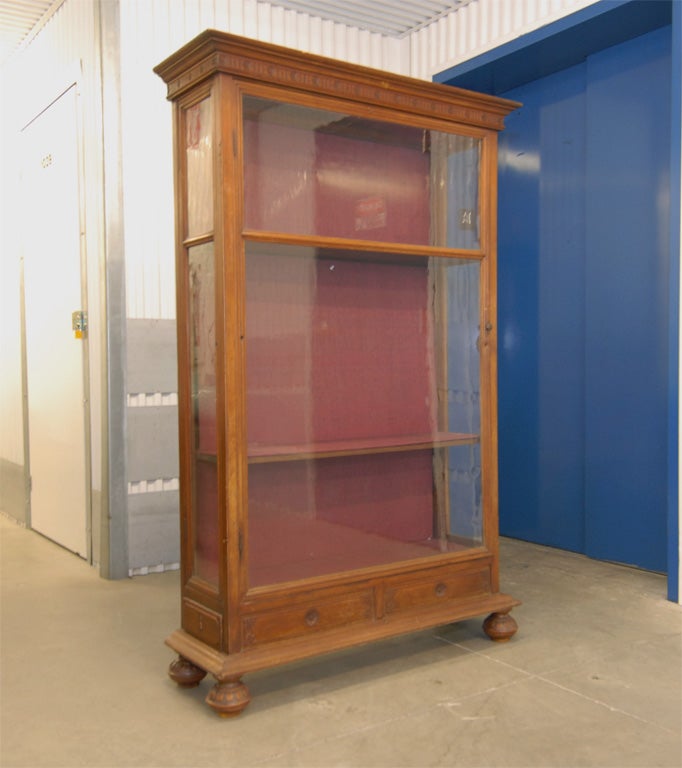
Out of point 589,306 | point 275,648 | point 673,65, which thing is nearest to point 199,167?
point 275,648

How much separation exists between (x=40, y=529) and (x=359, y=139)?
168 inches

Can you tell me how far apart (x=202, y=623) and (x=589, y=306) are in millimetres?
3367

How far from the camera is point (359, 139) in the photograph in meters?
3.79

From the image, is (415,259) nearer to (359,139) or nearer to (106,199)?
(359,139)

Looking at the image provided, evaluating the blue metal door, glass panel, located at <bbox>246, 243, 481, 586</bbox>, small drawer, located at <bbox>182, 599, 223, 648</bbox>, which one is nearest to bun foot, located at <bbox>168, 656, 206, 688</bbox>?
small drawer, located at <bbox>182, 599, 223, 648</bbox>

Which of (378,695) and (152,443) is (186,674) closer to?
(378,695)

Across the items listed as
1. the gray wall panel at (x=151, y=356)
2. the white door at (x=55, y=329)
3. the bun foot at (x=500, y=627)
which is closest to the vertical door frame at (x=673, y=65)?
the bun foot at (x=500, y=627)

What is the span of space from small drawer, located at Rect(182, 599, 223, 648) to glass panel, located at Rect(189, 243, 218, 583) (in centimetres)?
13

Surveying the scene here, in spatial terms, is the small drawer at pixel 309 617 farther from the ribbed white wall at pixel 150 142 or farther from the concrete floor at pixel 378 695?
the ribbed white wall at pixel 150 142

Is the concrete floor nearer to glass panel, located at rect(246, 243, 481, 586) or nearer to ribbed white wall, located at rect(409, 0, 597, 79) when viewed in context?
glass panel, located at rect(246, 243, 481, 586)

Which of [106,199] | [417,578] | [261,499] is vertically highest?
[106,199]

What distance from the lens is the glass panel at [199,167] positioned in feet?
11.0

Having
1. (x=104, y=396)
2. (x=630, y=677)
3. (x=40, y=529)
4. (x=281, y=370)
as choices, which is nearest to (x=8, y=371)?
(x=40, y=529)

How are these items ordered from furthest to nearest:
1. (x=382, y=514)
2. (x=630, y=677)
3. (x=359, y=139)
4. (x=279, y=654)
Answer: (x=382, y=514), (x=359, y=139), (x=630, y=677), (x=279, y=654)
